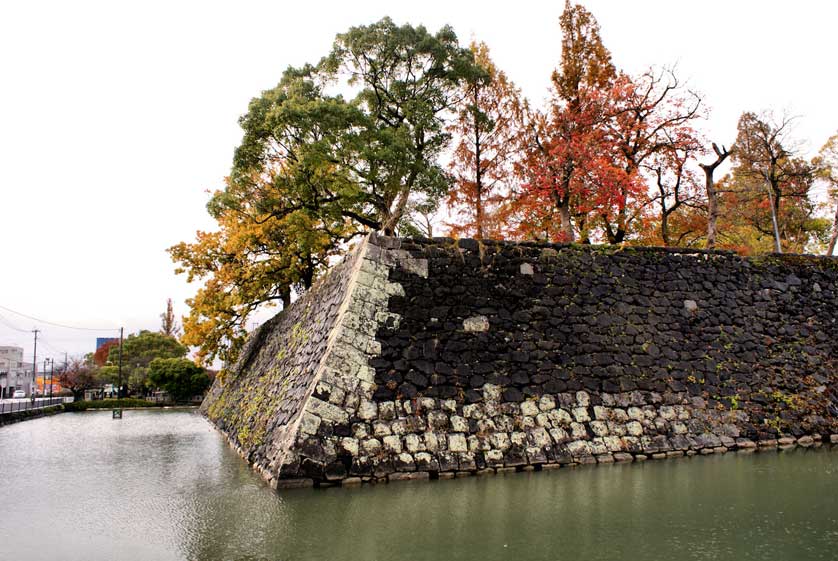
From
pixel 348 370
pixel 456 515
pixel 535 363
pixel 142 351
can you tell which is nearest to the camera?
pixel 456 515

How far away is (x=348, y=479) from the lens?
8312 millimetres

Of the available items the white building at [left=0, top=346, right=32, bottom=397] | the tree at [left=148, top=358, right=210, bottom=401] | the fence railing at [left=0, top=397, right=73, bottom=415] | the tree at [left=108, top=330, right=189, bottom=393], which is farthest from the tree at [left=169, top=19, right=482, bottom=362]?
the white building at [left=0, top=346, right=32, bottom=397]

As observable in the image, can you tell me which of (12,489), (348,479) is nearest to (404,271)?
(348,479)

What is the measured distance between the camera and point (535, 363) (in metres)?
10.4

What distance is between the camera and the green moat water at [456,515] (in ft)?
17.5

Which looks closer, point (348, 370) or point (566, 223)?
point (348, 370)

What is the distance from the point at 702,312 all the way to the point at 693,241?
11.4 m

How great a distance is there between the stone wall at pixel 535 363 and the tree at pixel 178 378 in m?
29.6

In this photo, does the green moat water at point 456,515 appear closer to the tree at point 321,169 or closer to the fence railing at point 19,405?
the tree at point 321,169

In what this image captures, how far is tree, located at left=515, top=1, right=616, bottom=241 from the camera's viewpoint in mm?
17797

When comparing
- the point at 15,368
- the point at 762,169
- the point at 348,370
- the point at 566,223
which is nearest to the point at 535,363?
the point at 348,370

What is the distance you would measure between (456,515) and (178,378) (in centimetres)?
3795

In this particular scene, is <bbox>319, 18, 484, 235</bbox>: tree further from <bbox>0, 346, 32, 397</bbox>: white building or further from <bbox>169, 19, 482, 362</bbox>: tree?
<bbox>0, 346, 32, 397</bbox>: white building

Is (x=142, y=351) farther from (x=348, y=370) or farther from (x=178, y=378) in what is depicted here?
(x=348, y=370)
